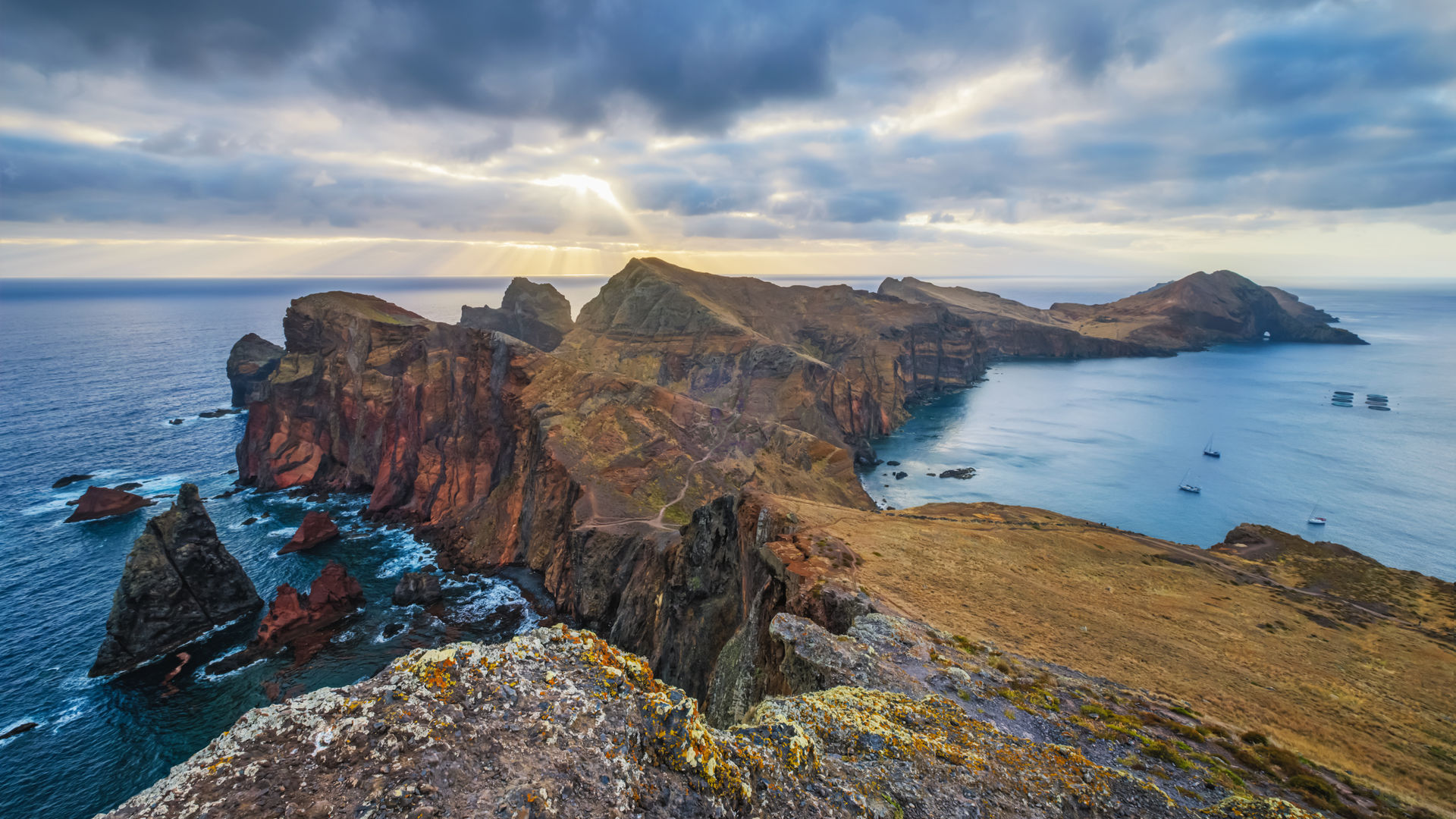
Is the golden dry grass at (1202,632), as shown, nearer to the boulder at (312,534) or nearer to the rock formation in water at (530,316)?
the boulder at (312,534)

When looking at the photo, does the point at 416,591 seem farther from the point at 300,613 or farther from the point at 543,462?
the point at 543,462

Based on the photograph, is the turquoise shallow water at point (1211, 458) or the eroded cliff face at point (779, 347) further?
the eroded cliff face at point (779, 347)

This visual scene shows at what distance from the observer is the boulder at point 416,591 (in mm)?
56469

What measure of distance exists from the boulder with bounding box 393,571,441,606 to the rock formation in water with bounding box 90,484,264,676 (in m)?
12.8

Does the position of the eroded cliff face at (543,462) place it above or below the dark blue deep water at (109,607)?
above

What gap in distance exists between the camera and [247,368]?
5162 inches

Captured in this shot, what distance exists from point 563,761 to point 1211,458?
14214 cm

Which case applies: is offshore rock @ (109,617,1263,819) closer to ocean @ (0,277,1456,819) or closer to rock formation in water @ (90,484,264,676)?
ocean @ (0,277,1456,819)

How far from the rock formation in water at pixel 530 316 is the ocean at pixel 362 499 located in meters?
71.8

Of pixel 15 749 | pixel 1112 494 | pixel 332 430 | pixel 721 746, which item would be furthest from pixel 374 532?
pixel 1112 494

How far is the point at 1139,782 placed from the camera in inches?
583

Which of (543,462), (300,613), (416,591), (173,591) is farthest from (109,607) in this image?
(543,462)

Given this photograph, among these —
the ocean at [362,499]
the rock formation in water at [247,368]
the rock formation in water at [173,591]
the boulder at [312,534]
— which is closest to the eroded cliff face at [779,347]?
the ocean at [362,499]

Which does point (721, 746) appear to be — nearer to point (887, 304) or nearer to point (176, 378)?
point (887, 304)
